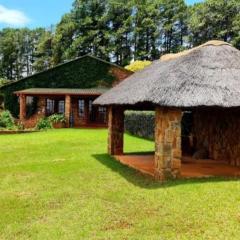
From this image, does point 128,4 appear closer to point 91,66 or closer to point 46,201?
point 91,66

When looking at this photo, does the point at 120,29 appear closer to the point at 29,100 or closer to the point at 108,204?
the point at 29,100

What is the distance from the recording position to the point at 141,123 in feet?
84.6

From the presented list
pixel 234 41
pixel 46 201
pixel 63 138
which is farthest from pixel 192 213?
pixel 234 41

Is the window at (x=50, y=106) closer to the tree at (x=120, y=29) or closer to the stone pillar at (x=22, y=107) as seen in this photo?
the stone pillar at (x=22, y=107)

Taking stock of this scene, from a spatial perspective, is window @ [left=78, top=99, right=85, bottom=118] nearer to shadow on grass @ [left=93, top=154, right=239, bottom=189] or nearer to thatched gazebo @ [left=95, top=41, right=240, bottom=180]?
shadow on grass @ [left=93, top=154, right=239, bottom=189]

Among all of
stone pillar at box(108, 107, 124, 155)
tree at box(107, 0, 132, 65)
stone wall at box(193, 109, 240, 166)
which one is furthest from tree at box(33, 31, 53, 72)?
stone wall at box(193, 109, 240, 166)

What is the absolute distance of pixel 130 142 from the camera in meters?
22.8

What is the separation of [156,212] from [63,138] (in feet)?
51.7

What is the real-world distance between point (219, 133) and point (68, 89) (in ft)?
69.1

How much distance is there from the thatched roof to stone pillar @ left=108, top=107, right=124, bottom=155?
3778 millimetres

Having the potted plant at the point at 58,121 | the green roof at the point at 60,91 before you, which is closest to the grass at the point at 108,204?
the potted plant at the point at 58,121

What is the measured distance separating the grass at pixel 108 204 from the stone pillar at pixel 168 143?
0.42m

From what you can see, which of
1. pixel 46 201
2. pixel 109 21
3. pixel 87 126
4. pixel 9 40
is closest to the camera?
pixel 46 201

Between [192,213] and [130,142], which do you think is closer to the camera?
[192,213]
